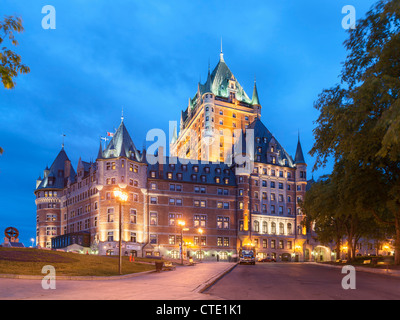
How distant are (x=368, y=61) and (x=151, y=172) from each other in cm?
5804

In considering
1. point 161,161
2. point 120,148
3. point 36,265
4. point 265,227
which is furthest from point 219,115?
point 36,265

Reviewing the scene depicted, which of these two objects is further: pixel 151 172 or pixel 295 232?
pixel 295 232

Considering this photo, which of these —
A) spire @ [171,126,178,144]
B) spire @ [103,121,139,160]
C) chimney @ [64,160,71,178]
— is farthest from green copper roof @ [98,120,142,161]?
spire @ [171,126,178,144]

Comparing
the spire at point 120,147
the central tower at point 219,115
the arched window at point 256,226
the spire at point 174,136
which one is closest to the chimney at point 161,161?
the spire at point 120,147

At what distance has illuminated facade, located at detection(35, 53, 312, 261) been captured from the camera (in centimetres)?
7369

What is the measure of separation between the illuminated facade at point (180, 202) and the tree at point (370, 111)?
42932mm

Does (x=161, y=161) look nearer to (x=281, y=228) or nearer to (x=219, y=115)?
(x=281, y=228)

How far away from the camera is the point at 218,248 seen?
3307 inches

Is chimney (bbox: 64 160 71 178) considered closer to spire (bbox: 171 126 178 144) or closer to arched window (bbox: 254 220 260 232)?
arched window (bbox: 254 220 260 232)

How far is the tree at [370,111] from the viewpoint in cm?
2362
